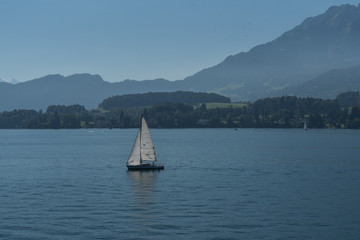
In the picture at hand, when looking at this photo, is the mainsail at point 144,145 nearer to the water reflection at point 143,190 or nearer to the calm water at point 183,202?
the water reflection at point 143,190

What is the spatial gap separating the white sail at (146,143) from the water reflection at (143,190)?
3.43 meters

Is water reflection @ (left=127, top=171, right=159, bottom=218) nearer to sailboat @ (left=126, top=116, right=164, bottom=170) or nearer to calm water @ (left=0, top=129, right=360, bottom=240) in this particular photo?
calm water @ (left=0, top=129, right=360, bottom=240)

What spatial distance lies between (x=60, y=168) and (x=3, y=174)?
1423 centimetres

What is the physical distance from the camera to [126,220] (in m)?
57.0

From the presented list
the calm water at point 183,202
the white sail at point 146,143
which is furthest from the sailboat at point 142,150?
the calm water at point 183,202

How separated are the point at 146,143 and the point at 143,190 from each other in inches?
866

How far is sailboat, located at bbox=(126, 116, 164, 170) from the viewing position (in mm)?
98312

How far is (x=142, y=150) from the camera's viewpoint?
99.7 m

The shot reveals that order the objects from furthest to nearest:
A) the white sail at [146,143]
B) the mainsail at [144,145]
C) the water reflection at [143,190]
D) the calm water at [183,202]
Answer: the white sail at [146,143] < the mainsail at [144,145] < the water reflection at [143,190] < the calm water at [183,202]

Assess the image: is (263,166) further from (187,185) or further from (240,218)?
(240,218)

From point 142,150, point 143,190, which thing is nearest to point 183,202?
point 143,190

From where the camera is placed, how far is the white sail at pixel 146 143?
98375 mm

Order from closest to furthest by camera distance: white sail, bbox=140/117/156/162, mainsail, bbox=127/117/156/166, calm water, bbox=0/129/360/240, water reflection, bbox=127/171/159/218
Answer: calm water, bbox=0/129/360/240 → water reflection, bbox=127/171/159/218 → mainsail, bbox=127/117/156/166 → white sail, bbox=140/117/156/162

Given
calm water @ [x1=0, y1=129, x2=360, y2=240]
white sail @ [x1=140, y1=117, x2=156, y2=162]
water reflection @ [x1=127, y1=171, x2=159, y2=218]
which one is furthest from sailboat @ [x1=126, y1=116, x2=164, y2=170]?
A: calm water @ [x1=0, y1=129, x2=360, y2=240]
